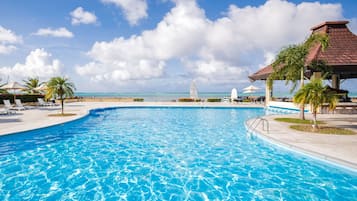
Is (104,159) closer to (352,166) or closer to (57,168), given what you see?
(57,168)

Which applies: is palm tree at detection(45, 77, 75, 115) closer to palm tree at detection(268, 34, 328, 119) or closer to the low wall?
palm tree at detection(268, 34, 328, 119)

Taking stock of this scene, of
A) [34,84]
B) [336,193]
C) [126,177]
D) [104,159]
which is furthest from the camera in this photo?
[34,84]

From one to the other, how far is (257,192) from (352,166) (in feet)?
9.07

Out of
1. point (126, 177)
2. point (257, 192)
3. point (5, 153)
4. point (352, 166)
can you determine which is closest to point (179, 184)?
Result: point (126, 177)

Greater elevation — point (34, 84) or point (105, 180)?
point (34, 84)

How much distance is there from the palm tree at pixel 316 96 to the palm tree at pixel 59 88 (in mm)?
14680

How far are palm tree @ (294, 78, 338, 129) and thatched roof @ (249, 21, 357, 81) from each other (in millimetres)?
5764

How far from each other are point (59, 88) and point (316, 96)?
15691 millimetres

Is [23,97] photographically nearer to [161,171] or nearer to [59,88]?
[59,88]

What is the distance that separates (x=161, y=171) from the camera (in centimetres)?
605

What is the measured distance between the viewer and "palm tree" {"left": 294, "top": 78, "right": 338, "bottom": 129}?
9008mm

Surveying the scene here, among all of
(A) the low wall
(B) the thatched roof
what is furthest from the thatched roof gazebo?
(A) the low wall

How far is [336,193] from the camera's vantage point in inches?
186

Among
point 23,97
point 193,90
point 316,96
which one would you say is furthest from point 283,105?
point 23,97
